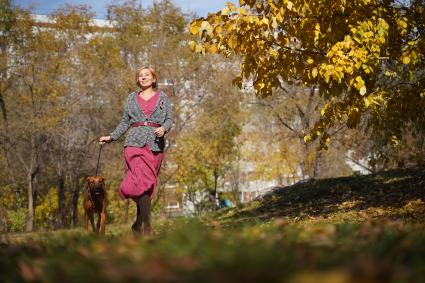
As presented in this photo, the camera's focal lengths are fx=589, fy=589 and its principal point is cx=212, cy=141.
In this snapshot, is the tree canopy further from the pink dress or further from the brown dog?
the brown dog

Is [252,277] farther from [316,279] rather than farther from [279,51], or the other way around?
[279,51]

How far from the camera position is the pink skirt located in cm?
638

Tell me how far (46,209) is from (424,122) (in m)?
27.6

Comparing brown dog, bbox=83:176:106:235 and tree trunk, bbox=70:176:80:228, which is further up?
brown dog, bbox=83:176:106:235

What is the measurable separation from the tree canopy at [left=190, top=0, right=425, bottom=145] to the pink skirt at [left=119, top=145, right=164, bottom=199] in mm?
1319

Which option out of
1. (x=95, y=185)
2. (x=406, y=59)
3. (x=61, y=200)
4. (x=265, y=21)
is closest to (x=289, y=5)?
(x=265, y=21)

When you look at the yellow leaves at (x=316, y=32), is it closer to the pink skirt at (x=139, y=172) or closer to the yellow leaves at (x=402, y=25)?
the yellow leaves at (x=402, y=25)

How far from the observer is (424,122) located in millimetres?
8664

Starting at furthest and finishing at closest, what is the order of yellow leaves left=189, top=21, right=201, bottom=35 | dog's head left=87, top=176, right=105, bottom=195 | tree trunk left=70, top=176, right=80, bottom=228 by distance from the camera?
tree trunk left=70, top=176, right=80, bottom=228
dog's head left=87, top=176, right=105, bottom=195
yellow leaves left=189, top=21, right=201, bottom=35

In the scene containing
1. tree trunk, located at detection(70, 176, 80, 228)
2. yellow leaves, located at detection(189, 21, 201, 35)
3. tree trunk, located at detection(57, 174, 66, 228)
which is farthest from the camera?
tree trunk, located at detection(70, 176, 80, 228)

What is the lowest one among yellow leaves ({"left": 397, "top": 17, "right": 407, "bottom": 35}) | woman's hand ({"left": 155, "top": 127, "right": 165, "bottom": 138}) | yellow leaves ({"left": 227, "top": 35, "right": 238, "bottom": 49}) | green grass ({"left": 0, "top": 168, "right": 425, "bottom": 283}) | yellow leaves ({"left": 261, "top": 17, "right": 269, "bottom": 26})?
green grass ({"left": 0, "top": 168, "right": 425, "bottom": 283})

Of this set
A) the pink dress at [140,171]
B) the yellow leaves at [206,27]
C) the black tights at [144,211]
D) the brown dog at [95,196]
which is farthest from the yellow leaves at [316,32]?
the brown dog at [95,196]

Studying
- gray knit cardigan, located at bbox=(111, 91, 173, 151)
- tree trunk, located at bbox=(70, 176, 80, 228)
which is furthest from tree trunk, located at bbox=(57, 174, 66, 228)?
gray knit cardigan, located at bbox=(111, 91, 173, 151)

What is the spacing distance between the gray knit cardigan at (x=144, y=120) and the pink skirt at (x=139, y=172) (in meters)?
0.08
